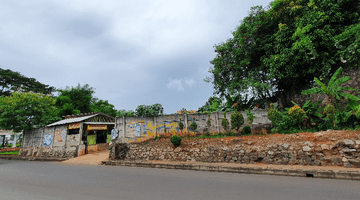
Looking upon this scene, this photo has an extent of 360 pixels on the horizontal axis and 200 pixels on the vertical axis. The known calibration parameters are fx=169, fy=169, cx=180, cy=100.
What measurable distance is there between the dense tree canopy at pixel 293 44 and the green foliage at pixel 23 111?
64.7 feet

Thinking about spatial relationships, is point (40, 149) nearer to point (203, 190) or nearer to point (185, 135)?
point (185, 135)

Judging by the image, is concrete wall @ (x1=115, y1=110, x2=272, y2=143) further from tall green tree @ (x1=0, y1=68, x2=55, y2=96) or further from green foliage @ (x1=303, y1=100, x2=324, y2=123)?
tall green tree @ (x1=0, y1=68, x2=55, y2=96)

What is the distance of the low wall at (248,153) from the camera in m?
6.97

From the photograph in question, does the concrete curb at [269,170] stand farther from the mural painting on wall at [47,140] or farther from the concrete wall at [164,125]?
the mural painting on wall at [47,140]

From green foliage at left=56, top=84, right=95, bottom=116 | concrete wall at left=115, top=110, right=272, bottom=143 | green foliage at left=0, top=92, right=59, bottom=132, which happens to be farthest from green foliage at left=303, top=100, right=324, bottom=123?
green foliage at left=56, top=84, right=95, bottom=116

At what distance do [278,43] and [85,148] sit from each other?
18836 millimetres

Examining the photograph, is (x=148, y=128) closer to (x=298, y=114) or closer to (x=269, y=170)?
(x=269, y=170)

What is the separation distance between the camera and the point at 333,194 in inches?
170

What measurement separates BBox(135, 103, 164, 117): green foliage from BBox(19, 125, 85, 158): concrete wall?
18.9 feet

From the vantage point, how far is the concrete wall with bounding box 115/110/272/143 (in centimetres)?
1238

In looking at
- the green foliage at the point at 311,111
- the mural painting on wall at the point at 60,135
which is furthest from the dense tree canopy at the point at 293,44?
the mural painting on wall at the point at 60,135

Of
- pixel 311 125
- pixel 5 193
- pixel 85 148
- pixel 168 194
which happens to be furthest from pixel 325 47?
pixel 85 148

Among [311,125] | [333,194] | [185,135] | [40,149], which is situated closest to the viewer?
[333,194]

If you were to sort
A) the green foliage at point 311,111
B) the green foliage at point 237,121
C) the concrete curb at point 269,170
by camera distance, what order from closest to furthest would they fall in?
1. the concrete curb at point 269,170
2. the green foliage at point 311,111
3. the green foliage at point 237,121
